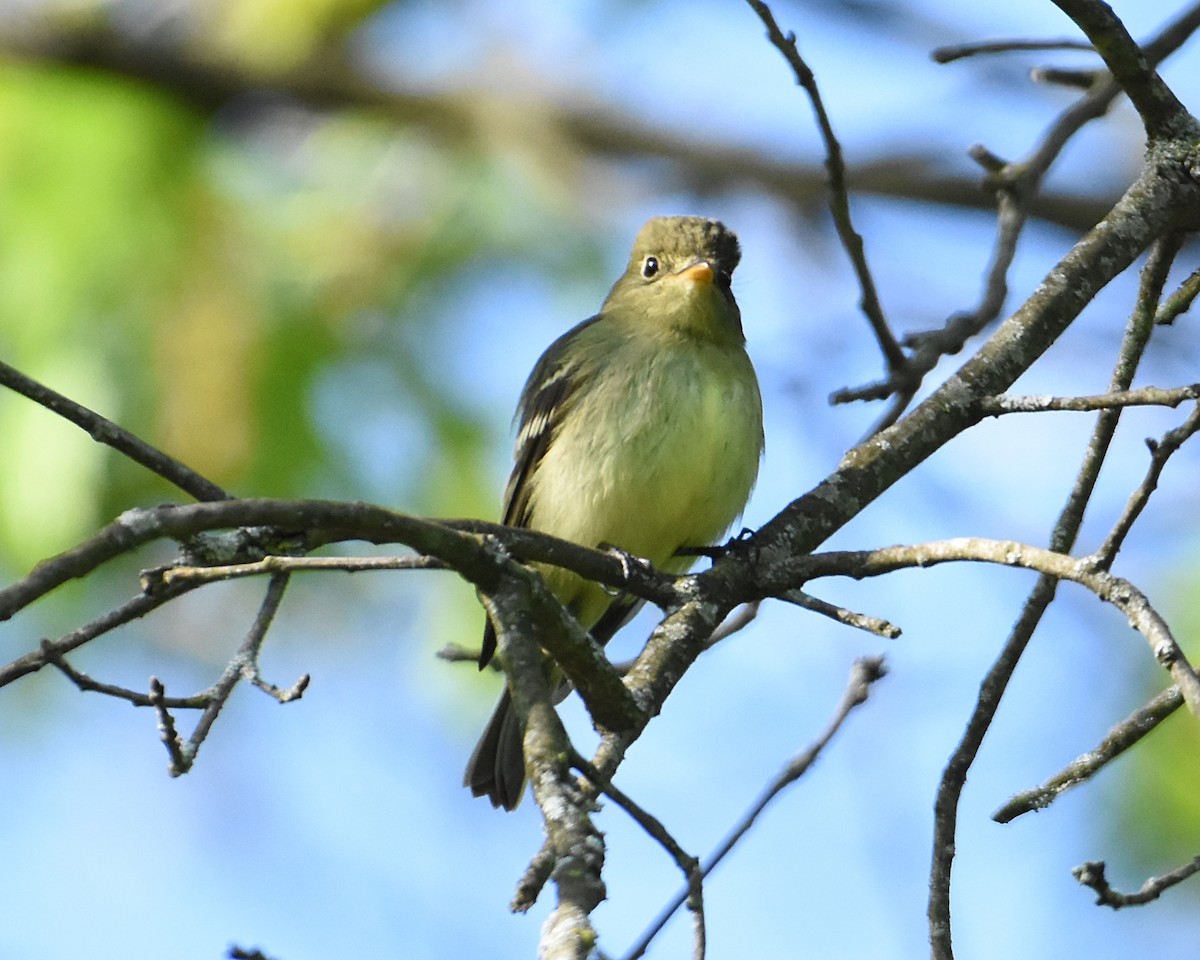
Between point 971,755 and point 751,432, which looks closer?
point 971,755

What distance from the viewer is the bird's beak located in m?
5.97

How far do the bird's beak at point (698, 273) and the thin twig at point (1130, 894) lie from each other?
333cm

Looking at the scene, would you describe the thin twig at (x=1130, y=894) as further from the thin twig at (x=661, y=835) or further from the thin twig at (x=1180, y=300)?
the thin twig at (x=1180, y=300)

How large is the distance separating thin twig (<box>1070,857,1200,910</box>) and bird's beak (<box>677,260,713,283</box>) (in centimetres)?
333

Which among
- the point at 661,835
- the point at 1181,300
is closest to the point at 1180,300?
the point at 1181,300

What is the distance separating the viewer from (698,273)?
236 inches

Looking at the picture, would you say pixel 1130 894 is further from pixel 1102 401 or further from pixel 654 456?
pixel 654 456

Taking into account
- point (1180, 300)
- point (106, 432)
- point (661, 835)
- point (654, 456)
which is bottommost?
point (661, 835)

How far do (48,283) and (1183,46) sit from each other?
3.64 meters

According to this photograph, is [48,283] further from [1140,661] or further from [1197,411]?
[1140,661]

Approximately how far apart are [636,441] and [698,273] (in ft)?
3.03

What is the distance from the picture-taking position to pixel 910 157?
8320 mm

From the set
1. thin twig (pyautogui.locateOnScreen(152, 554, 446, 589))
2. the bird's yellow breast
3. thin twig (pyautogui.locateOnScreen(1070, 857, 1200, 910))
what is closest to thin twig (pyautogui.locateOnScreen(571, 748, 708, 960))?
thin twig (pyautogui.locateOnScreen(152, 554, 446, 589))

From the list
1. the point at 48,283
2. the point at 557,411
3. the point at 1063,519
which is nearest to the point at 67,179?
the point at 48,283
